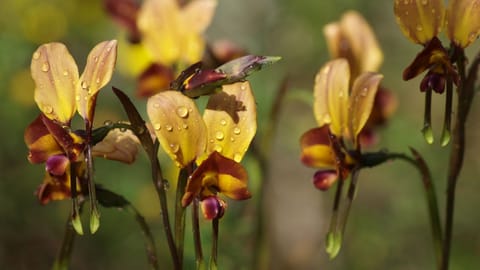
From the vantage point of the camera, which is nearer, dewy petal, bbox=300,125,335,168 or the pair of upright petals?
the pair of upright petals

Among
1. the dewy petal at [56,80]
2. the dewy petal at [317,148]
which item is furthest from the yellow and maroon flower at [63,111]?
the dewy petal at [317,148]

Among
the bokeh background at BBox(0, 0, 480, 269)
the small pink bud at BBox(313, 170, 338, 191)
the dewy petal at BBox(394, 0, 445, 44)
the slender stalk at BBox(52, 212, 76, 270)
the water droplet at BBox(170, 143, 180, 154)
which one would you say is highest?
the dewy petal at BBox(394, 0, 445, 44)

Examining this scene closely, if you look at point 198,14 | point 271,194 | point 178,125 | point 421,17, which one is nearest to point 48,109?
point 178,125

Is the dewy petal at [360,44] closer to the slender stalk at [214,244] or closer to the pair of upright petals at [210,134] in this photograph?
the pair of upright petals at [210,134]

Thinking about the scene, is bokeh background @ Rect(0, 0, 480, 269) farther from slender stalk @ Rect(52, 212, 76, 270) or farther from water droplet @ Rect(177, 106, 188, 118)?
water droplet @ Rect(177, 106, 188, 118)

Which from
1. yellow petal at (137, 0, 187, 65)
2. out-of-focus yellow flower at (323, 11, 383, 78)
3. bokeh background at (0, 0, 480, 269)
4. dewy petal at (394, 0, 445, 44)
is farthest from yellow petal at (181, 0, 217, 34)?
dewy petal at (394, 0, 445, 44)

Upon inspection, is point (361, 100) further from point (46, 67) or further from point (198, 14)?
point (198, 14)

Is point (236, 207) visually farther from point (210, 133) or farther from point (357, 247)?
point (210, 133)

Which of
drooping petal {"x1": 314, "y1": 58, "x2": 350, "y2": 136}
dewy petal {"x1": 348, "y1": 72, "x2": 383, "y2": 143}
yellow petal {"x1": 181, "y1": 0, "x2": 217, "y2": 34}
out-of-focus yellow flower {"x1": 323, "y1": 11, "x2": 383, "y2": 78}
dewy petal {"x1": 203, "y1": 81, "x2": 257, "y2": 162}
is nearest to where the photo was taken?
dewy petal {"x1": 203, "y1": 81, "x2": 257, "y2": 162}

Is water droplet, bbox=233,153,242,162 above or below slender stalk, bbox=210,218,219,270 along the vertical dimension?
above
